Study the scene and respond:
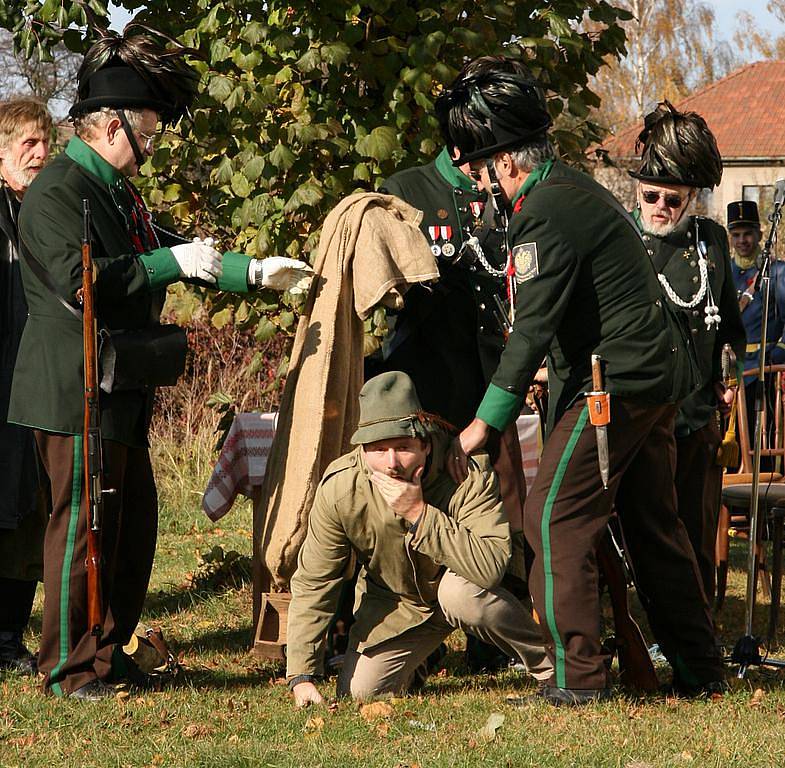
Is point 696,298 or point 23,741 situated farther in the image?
point 696,298

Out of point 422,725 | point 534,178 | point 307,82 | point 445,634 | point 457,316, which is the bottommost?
point 422,725

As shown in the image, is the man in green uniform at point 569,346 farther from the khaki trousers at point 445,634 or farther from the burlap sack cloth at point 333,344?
the burlap sack cloth at point 333,344

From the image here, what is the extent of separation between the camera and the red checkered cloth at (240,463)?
17.8 feet

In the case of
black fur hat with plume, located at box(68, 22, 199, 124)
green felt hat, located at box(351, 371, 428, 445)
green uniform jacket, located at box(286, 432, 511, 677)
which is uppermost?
black fur hat with plume, located at box(68, 22, 199, 124)

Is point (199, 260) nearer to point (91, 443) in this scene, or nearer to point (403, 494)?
point (91, 443)

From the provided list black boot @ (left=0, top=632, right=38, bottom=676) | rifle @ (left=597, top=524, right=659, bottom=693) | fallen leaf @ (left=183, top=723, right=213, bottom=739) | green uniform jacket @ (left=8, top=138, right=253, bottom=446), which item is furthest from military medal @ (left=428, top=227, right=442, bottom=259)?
black boot @ (left=0, top=632, right=38, bottom=676)

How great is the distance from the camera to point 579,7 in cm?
593

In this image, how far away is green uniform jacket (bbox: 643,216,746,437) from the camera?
512 centimetres

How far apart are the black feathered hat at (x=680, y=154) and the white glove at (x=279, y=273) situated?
1.41 m

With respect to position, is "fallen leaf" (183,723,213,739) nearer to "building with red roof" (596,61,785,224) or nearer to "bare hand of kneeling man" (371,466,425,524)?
"bare hand of kneeling man" (371,466,425,524)

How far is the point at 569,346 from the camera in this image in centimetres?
420

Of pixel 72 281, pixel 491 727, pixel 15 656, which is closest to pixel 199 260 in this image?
pixel 72 281

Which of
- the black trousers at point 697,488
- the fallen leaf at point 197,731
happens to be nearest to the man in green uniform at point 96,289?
the fallen leaf at point 197,731

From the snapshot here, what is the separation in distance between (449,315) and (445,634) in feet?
3.90
